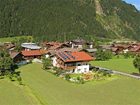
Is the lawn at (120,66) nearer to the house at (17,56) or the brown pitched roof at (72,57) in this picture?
the brown pitched roof at (72,57)

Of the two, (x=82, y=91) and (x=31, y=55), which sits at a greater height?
(x=31, y=55)

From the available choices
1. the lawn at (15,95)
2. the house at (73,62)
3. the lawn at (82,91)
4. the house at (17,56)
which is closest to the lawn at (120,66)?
the house at (73,62)

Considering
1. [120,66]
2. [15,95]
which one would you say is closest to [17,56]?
[120,66]

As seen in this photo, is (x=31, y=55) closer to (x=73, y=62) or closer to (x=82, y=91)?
(x=73, y=62)

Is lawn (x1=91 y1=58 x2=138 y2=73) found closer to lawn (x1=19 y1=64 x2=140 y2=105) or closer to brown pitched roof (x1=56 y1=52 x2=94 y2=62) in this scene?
brown pitched roof (x1=56 y1=52 x2=94 y2=62)

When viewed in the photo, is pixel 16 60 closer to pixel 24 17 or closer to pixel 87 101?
pixel 87 101
